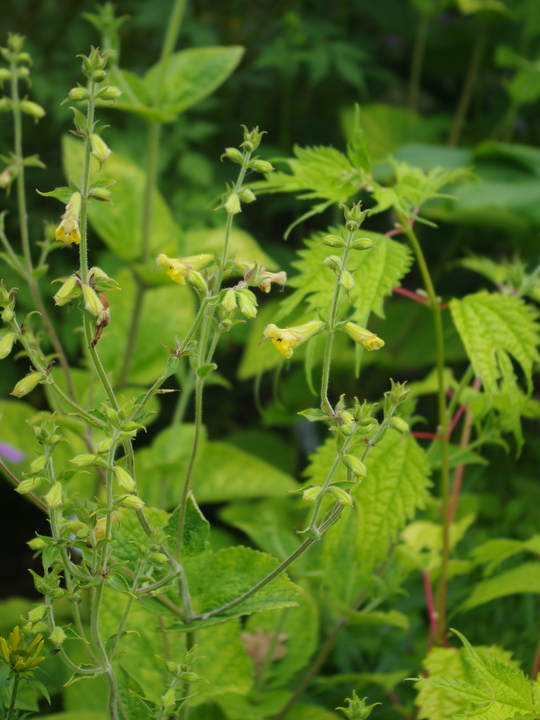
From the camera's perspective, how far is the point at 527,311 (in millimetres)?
784

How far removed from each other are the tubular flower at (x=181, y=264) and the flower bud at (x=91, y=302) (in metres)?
0.10

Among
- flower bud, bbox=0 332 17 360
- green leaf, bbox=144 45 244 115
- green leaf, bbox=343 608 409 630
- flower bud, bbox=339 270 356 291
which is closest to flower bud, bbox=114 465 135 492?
flower bud, bbox=0 332 17 360

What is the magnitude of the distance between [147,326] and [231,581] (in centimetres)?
84

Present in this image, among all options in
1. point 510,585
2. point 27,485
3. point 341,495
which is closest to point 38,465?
point 27,485

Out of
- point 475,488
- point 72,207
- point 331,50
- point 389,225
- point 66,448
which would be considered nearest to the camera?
point 72,207

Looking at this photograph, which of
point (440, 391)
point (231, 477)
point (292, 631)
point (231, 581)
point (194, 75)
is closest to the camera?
point (231, 581)

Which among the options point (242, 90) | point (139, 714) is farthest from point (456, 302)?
point (242, 90)

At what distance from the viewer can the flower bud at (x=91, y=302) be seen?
514 mm

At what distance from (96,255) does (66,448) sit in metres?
0.78

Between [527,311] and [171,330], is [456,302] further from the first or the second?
[171,330]

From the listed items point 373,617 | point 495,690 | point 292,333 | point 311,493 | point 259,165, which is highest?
point 259,165

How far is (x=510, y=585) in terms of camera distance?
90cm

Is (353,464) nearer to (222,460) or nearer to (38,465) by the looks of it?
(38,465)

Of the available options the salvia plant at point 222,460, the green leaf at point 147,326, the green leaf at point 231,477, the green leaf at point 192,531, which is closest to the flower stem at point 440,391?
the salvia plant at point 222,460
